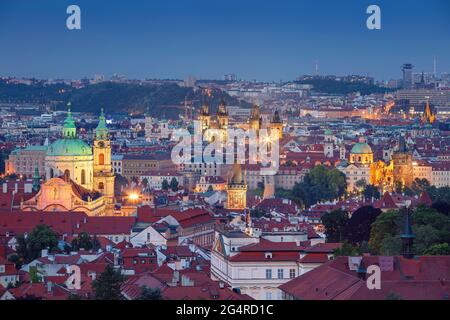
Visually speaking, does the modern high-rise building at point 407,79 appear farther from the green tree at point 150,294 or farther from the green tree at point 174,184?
the green tree at point 150,294

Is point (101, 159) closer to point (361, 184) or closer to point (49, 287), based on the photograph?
point (361, 184)

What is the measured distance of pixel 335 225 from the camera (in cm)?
3272

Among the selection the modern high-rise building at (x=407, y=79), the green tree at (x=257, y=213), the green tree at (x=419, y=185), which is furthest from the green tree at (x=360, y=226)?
the modern high-rise building at (x=407, y=79)

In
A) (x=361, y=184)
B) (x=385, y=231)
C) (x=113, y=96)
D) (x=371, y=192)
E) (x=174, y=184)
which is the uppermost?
(x=385, y=231)

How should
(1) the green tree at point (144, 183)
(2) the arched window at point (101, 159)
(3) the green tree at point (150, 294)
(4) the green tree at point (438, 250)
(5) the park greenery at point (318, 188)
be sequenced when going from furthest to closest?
(5) the park greenery at point (318, 188) → (1) the green tree at point (144, 183) → (2) the arched window at point (101, 159) → (4) the green tree at point (438, 250) → (3) the green tree at point (150, 294)

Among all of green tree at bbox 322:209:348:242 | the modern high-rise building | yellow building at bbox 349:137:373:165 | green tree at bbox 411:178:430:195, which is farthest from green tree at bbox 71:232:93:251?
the modern high-rise building

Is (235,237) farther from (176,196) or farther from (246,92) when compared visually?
(246,92)

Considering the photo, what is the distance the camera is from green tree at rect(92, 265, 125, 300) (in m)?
20.2

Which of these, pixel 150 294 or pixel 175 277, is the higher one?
pixel 150 294

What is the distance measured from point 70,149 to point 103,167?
59.5 inches

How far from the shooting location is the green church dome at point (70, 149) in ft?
144

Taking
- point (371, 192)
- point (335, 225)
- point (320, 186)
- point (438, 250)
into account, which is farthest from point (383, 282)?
point (320, 186)

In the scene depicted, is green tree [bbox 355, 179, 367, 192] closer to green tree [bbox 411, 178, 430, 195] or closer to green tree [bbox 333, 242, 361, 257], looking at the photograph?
green tree [bbox 411, 178, 430, 195]

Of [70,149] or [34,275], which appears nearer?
[34,275]
